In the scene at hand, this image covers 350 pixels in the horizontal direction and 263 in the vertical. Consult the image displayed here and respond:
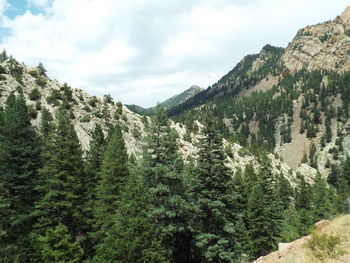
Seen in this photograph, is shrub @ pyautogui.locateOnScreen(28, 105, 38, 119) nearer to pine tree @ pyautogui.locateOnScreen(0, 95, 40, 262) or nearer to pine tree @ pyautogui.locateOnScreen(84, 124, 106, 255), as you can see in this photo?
pine tree @ pyautogui.locateOnScreen(84, 124, 106, 255)

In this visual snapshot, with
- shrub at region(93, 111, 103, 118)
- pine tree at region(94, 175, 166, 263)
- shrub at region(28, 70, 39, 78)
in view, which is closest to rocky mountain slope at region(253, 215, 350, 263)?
pine tree at region(94, 175, 166, 263)

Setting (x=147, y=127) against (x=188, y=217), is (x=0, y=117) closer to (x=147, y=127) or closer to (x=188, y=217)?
(x=147, y=127)

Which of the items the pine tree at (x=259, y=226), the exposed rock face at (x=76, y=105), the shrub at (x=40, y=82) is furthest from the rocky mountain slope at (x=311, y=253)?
the shrub at (x=40, y=82)

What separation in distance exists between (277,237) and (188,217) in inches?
922

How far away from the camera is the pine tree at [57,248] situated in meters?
17.9

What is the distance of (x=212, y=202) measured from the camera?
23.3 metres

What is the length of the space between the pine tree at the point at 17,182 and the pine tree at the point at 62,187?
900 millimetres

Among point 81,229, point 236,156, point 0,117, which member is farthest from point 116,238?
point 236,156

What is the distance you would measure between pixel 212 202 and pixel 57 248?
11.9 m

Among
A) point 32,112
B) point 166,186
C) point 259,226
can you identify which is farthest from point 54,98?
point 166,186

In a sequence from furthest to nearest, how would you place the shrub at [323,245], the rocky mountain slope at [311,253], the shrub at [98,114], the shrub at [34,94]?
1. the shrub at [98,114]
2. the shrub at [34,94]
3. the shrub at [323,245]
4. the rocky mountain slope at [311,253]

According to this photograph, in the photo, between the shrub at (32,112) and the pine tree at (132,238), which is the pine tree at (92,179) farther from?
the shrub at (32,112)

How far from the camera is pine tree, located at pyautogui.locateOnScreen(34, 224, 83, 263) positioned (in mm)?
17906

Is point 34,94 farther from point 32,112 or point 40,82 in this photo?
point 32,112
